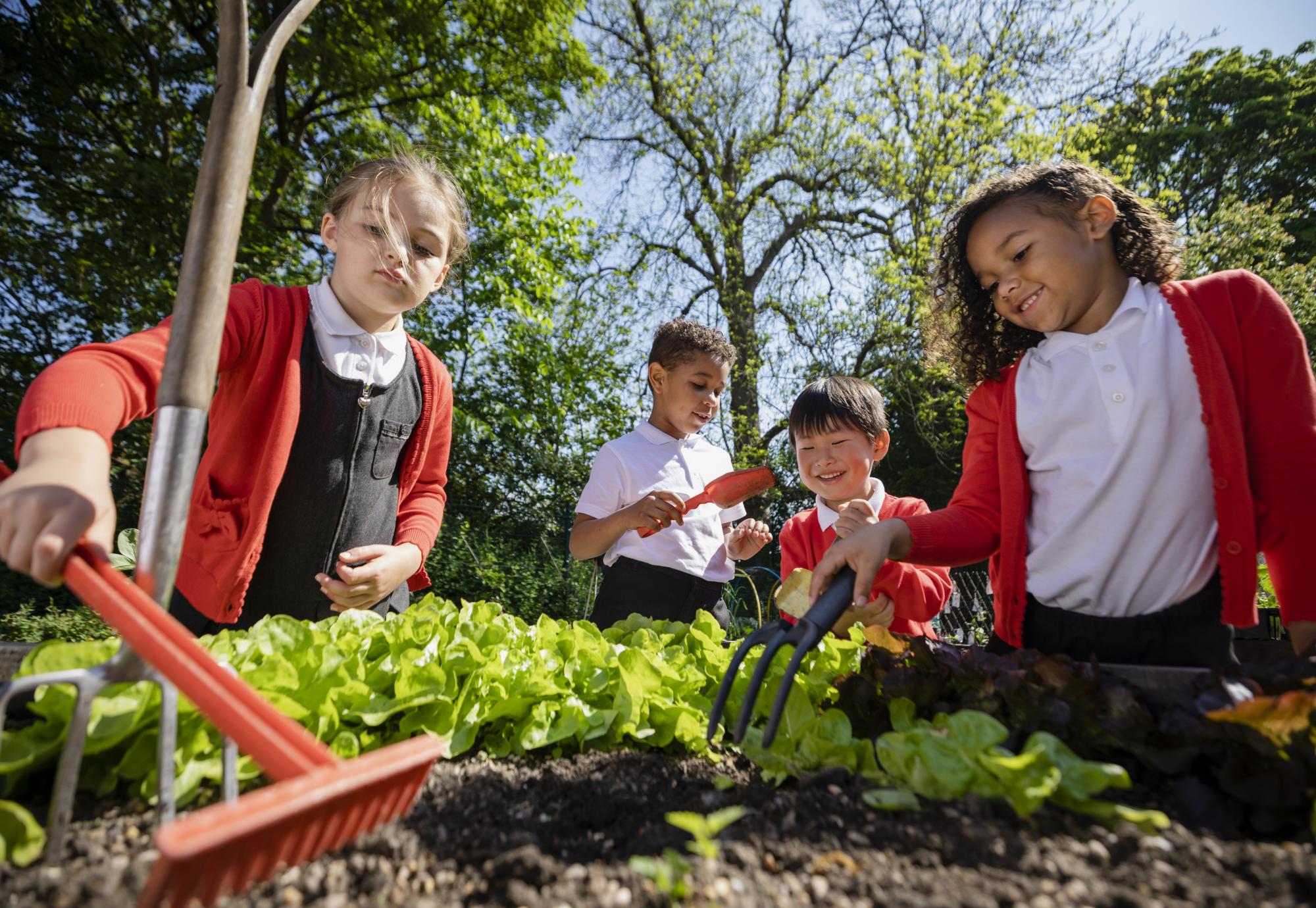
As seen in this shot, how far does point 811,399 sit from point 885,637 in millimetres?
1397

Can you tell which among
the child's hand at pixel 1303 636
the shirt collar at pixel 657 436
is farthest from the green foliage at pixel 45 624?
the child's hand at pixel 1303 636

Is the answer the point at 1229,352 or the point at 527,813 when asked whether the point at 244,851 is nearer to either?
the point at 527,813

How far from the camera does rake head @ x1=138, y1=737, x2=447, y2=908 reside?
1.74 feet

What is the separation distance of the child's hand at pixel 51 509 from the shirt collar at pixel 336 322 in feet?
3.24

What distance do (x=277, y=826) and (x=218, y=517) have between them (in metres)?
1.23

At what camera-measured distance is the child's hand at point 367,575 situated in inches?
60.4

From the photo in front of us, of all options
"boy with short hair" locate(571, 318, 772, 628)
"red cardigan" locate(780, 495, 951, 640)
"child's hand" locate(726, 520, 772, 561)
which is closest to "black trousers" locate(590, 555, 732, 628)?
"boy with short hair" locate(571, 318, 772, 628)

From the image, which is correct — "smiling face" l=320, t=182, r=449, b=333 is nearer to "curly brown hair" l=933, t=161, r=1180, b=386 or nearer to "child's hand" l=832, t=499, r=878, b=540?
"child's hand" l=832, t=499, r=878, b=540

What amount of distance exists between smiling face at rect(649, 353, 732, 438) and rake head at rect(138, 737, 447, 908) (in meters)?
2.40

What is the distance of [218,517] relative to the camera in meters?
1.59

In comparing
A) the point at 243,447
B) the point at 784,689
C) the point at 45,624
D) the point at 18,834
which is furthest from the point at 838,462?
the point at 45,624

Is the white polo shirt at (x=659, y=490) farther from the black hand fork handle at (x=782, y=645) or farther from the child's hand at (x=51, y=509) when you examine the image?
the child's hand at (x=51, y=509)

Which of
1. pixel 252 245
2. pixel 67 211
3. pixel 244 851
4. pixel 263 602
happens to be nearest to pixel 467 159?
pixel 252 245

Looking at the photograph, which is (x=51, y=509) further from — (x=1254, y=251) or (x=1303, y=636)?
(x=1254, y=251)
